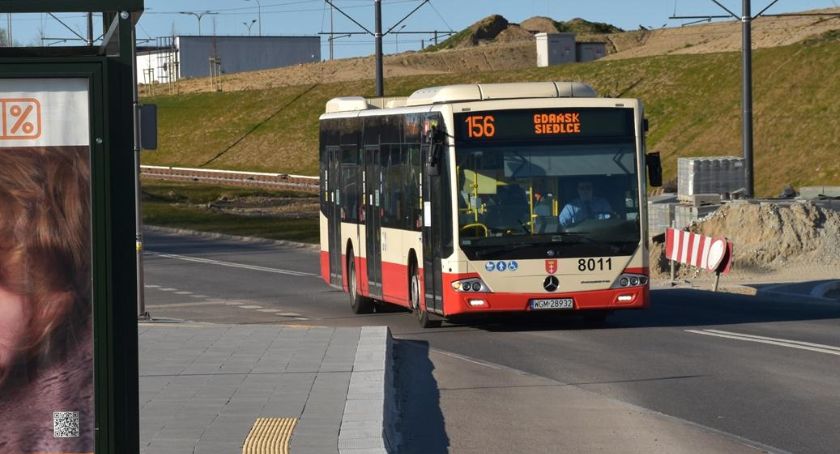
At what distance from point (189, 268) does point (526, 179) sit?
1731 cm

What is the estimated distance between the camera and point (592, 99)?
21.2 meters

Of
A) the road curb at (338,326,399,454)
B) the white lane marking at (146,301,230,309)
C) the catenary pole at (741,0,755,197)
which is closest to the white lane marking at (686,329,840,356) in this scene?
the road curb at (338,326,399,454)

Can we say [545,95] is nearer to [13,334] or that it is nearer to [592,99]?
[592,99]

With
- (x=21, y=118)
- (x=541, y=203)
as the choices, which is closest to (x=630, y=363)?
(x=541, y=203)

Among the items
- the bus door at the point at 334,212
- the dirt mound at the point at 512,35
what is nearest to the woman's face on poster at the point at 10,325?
the bus door at the point at 334,212

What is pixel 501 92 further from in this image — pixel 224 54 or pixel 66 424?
pixel 224 54

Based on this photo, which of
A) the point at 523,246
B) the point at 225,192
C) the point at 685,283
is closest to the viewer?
the point at 523,246

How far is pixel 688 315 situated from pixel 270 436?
1280 cm

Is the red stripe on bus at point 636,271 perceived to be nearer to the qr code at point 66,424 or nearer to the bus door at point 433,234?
the bus door at point 433,234

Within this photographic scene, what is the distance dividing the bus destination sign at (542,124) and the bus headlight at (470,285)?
1.73 meters

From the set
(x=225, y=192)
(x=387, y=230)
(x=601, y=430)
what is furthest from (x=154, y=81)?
(x=601, y=430)

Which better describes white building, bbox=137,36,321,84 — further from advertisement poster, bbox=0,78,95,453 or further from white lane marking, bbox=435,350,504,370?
advertisement poster, bbox=0,78,95,453

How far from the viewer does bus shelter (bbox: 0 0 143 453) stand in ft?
26.5

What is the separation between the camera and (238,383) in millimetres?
14516
